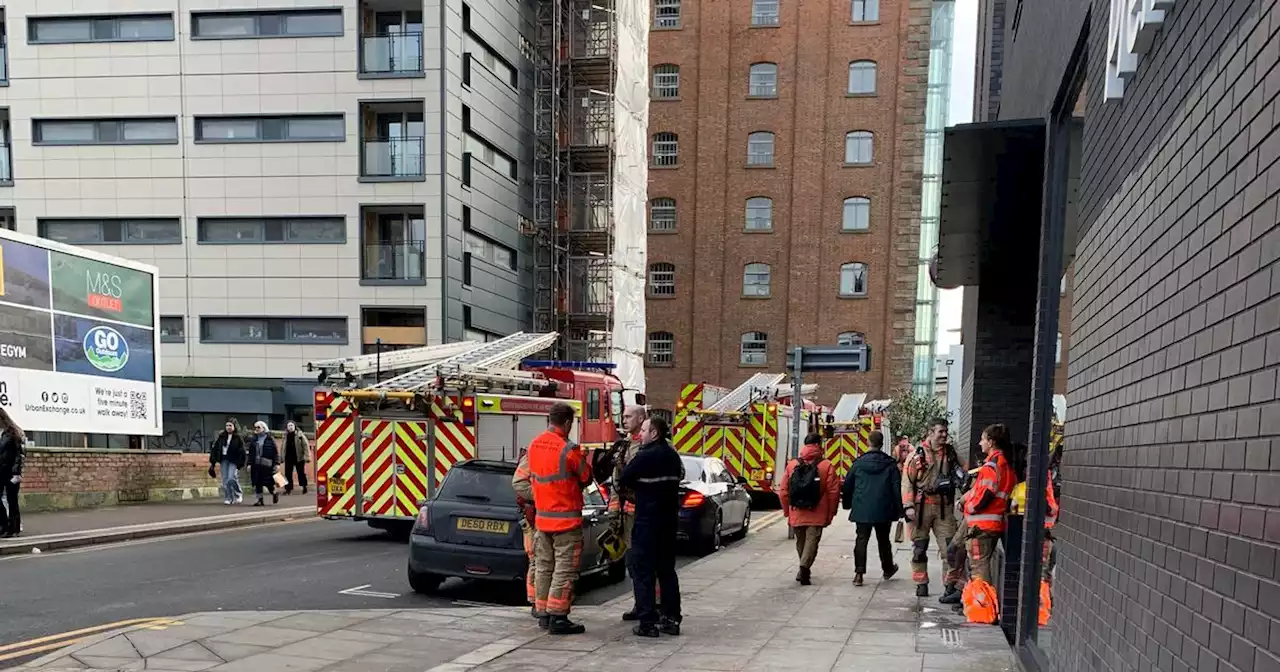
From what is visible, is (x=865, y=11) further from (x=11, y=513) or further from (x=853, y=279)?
(x=11, y=513)

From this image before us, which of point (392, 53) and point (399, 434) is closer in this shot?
point (399, 434)

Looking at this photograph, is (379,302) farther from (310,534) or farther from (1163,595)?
(1163,595)

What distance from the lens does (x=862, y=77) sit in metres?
43.5

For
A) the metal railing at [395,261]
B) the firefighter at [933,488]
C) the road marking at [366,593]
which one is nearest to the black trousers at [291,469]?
the metal railing at [395,261]

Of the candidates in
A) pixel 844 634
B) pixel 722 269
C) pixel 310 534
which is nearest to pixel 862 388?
pixel 722 269

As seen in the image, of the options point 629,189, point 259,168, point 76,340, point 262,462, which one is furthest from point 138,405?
point 629,189

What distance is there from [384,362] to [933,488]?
326 inches

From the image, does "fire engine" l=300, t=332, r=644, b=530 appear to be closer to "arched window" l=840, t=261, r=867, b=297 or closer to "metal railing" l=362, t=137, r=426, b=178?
"metal railing" l=362, t=137, r=426, b=178

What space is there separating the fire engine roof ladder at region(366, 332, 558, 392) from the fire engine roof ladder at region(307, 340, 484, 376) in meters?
0.25

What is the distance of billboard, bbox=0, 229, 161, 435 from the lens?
1402cm

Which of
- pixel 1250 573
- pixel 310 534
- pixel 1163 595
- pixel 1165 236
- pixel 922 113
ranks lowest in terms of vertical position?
pixel 310 534

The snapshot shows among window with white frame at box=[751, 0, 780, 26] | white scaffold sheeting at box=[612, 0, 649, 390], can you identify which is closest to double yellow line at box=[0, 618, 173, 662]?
white scaffold sheeting at box=[612, 0, 649, 390]

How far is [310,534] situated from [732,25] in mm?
37799

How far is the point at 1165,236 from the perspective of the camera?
3113mm
